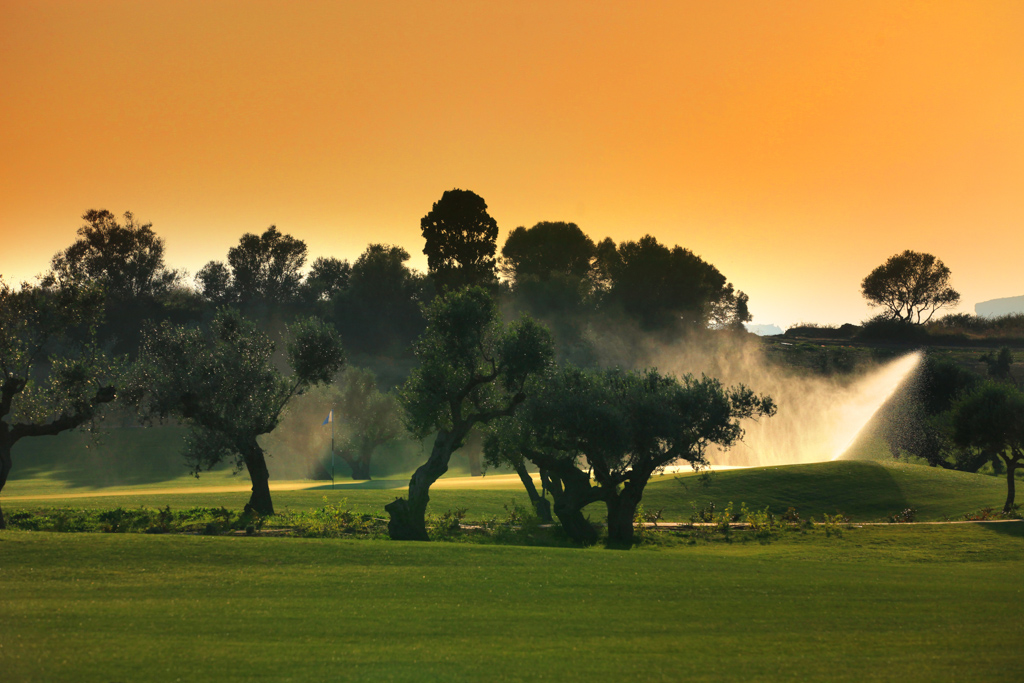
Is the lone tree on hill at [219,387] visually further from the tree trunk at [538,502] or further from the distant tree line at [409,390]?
the tree trunk at [538,502]

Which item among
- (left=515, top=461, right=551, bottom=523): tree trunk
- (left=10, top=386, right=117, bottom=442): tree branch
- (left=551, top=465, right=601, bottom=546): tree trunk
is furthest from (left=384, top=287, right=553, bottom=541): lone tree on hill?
(left=10, top=386, right=117, bottom=442): tree branch

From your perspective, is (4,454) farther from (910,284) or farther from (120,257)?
(910,284)

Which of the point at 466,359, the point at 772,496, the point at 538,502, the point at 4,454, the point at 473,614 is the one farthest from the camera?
the point at 772,496

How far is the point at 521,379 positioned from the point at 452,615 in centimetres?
1623

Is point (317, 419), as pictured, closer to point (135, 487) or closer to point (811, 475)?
point (135, 487)

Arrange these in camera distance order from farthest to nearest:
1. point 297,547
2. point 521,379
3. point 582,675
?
point 521,379 → point 297,547 → point 582,675

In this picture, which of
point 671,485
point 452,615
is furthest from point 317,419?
point 452,615

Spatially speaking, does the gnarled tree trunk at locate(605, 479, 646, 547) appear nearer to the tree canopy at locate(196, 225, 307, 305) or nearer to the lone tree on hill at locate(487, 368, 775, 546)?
the lone tree on hill at locate(487, 368, 775, 546)

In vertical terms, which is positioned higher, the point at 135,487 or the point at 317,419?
the point at 317,419

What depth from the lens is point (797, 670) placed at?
1309 cm

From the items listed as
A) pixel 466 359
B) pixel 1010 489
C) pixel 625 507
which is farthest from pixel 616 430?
pixel 1010 489

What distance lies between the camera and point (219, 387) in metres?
A: 30.7

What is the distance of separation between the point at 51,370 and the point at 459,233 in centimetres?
6073

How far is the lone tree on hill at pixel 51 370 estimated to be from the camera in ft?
93.2
